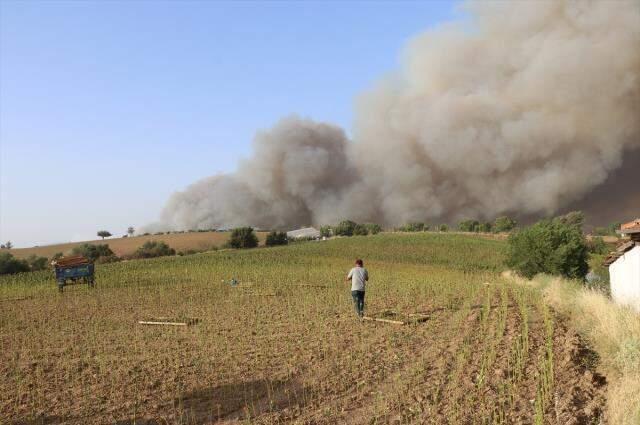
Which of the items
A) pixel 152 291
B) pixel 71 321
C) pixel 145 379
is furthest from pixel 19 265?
pixel 145 379

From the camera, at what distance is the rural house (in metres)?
13.7

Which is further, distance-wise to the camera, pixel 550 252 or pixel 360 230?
pixel 360 230

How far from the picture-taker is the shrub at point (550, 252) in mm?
25125

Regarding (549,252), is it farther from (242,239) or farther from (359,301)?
(242,239)

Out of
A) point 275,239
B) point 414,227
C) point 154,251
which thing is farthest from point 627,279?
point 414,227

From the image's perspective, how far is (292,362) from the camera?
8.23 metres

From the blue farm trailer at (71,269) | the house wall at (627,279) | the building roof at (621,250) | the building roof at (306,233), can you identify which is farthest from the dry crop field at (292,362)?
the building roof at (306,233)

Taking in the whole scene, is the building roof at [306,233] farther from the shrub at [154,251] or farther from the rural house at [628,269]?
the rural house at [628,269]

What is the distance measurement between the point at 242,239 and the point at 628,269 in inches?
1335

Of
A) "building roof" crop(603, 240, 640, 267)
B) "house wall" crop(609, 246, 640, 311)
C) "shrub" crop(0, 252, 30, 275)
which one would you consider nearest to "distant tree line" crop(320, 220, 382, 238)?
"shrub" crop(0, 252, 30, 275)

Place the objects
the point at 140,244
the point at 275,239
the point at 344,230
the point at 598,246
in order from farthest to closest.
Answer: the point at 344,230
the point at 140,244
the point at 275,239
the point at 598,246

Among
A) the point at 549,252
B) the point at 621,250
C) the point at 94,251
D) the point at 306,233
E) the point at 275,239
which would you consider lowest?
the point at 549,252

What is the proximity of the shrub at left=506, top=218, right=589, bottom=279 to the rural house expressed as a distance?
801cm

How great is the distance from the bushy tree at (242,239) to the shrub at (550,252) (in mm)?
24195
